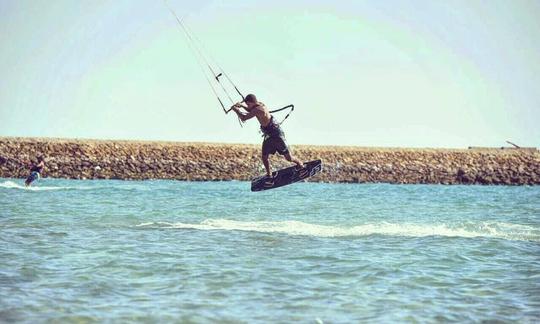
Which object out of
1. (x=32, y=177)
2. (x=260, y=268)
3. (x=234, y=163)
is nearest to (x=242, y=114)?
(x=260, y=268)

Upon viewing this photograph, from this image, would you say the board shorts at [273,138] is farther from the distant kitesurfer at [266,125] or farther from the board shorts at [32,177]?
the board shorts at [32,177]

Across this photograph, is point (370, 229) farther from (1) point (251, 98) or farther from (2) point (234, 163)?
A: (2) point (234, 163)

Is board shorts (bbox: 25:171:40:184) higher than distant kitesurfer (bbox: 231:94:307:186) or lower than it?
lower

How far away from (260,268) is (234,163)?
4596 centimetres

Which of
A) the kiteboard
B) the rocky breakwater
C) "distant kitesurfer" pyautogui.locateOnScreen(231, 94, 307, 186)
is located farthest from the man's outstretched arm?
the rocky breakwater

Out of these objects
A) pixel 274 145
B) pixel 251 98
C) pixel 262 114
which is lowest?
pixel 274 145

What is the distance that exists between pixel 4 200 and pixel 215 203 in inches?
301

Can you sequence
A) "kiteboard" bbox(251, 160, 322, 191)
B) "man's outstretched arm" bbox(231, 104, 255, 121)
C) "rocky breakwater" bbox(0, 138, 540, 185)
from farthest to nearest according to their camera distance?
"rocky breakwater" bbox(0, 138, 540, 185) < "kiteboard" bbox(251, 160, 322, 191) < "man's outstretched arm" bbox(231, 104, 255, 121)

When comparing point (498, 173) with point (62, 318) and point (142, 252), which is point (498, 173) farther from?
point (62, 318)

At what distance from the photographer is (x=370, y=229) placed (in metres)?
20.1

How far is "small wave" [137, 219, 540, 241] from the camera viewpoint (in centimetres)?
1914

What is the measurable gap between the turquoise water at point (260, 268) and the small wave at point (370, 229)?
4cm

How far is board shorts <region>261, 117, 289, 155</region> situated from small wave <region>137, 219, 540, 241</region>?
6.67 ft

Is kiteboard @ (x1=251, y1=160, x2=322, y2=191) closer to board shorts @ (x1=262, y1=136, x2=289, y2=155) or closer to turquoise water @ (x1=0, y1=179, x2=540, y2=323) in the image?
turquoise water @ (x1=0, y1=179, x2=540, y2=323)
